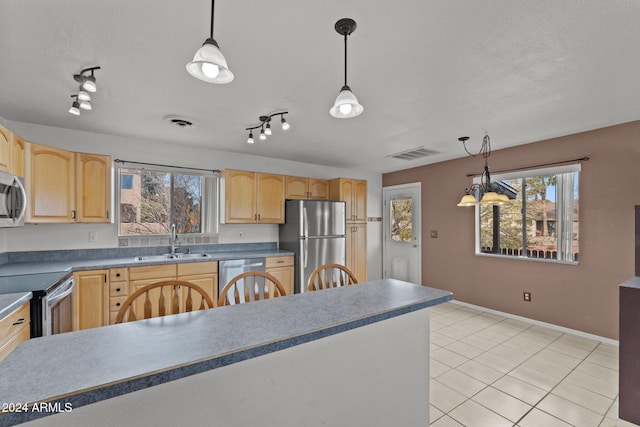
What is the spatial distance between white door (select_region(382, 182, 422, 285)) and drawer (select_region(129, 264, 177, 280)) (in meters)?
3.98

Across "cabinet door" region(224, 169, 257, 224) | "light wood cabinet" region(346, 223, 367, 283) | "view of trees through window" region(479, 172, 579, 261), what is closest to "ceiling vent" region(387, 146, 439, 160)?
"view of trees through window" region(479, 172, 579, 261)

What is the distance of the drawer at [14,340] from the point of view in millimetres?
1622

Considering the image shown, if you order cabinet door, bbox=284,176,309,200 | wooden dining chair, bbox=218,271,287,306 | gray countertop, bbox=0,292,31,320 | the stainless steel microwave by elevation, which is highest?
cabinet door, bbox=284,176,309,200

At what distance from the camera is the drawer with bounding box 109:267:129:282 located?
9.93ft

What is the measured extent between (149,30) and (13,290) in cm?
194

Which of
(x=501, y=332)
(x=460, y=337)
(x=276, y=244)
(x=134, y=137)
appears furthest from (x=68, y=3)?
(x=501, y=332)

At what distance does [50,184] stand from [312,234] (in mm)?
3095

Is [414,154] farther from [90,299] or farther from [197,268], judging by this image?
[90,299]

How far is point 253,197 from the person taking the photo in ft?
14.1

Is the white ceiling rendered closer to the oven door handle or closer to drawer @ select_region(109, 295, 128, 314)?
the oven door handle

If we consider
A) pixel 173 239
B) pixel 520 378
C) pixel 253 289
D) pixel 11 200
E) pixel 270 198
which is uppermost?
pixel 270 198

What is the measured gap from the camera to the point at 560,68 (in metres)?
1.95

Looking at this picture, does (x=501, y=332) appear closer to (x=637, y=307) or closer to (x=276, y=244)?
(x=637, y=307)

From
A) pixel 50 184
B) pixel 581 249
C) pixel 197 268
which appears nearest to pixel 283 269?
pixel 197 268
